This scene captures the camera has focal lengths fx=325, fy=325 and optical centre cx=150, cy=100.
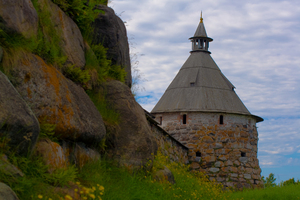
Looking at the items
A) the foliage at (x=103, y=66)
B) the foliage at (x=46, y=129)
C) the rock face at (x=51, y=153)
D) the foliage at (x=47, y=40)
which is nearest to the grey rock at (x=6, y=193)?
the rock face at (x=51, y=153)

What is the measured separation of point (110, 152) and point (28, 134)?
7.19 feet

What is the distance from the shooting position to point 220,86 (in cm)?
1825

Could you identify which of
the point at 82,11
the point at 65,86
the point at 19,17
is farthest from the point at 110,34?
the point at 19,17

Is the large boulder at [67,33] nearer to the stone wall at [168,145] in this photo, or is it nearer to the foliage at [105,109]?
the foliage at [105,109]

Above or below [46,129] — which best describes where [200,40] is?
above

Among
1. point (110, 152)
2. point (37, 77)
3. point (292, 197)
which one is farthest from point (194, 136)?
point (37, 77)

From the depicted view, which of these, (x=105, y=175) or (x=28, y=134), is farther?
(x=105, y=175)

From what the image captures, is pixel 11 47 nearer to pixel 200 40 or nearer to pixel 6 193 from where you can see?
pixel 6 193

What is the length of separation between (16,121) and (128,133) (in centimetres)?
263

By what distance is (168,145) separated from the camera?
12227mm

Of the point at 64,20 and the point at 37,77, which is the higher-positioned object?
the point at 64,20

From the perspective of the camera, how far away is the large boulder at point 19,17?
349 centimetres

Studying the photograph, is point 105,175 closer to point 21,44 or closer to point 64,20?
point 21,44

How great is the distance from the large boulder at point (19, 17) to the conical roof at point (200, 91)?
43.6ft
